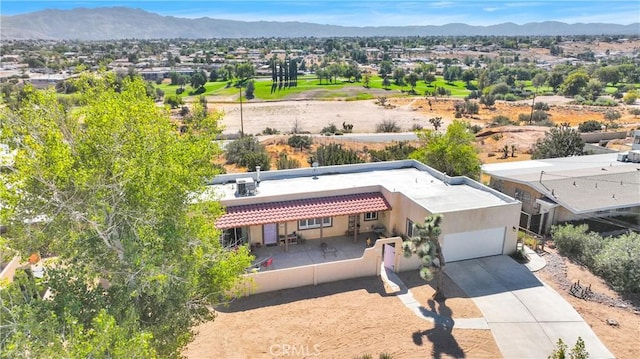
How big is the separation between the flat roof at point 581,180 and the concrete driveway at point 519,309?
6.19 m

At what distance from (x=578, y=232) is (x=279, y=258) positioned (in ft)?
51.0

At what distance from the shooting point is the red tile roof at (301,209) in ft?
68.5

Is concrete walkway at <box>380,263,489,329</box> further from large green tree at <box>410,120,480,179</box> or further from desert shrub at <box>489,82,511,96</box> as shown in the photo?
desert shrub at <box>489,82,511,96</box>

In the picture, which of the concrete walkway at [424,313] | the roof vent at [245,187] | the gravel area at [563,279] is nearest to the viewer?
the concrete walkway at [424,313]

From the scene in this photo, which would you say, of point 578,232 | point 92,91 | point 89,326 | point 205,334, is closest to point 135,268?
point 89,326

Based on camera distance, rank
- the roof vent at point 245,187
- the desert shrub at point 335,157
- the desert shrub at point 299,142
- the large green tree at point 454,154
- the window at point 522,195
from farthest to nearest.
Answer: the desert shrub at point 299,142 → the desert shrub at point 335,157 → the large green tree at point 454,154 → the window at point 522,195 → the roof vent at point 245,187

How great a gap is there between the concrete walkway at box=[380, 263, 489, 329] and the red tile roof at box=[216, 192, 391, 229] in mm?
4235

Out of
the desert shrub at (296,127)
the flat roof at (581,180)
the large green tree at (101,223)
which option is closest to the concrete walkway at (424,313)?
the large green tree at (101,223)

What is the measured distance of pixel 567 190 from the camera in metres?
25.6

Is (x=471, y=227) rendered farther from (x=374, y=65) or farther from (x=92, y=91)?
(x=374, y=65)

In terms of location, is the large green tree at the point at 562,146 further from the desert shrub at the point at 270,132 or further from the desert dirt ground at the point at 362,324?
the desert shrub at the point at 270,132

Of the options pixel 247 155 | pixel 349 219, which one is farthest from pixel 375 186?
pixel 247 155

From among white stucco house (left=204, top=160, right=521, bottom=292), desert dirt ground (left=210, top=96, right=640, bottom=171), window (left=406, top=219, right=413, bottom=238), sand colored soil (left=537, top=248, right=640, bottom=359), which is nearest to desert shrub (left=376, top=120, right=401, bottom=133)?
desert dirt ground (left=210, top=96, right=640, bottom=171)

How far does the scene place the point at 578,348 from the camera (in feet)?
36.8
